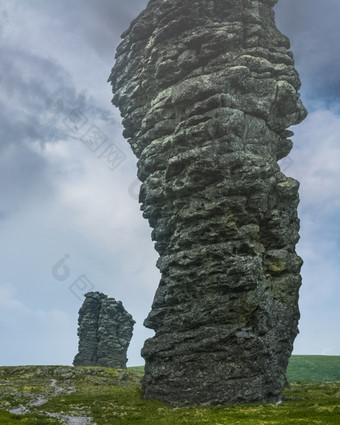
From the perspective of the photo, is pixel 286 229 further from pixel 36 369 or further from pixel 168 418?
pixel 36 369

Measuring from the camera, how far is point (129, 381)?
91.5 meters

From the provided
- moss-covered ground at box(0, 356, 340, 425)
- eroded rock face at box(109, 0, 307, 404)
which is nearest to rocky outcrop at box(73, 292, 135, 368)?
moss-covered ground at box(0, 356, 340, 425)

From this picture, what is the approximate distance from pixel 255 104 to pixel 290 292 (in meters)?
38.3

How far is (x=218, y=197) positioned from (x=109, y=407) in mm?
39315

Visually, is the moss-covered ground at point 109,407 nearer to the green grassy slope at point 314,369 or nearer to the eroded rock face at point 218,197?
the eroded rock face at point 218,197

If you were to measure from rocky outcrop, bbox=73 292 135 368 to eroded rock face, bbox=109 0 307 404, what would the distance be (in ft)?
188

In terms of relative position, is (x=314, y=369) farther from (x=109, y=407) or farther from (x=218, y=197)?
(x=109, y=407)

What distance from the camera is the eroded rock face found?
6181cm

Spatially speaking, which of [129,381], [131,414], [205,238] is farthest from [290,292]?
[129,381]

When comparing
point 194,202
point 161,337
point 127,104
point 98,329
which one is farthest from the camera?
point 98,329

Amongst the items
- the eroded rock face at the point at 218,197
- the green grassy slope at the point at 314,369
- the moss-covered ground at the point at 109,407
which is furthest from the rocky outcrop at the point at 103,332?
the green grassy slope at the point at 314,369

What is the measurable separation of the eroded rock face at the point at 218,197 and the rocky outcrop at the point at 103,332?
5720 cm

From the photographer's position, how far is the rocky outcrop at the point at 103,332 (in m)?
126

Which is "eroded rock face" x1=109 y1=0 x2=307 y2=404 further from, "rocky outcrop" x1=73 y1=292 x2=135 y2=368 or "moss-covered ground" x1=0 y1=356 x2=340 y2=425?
"rocky outcrop" x1=73 y1=292 x2=135 y2=368
